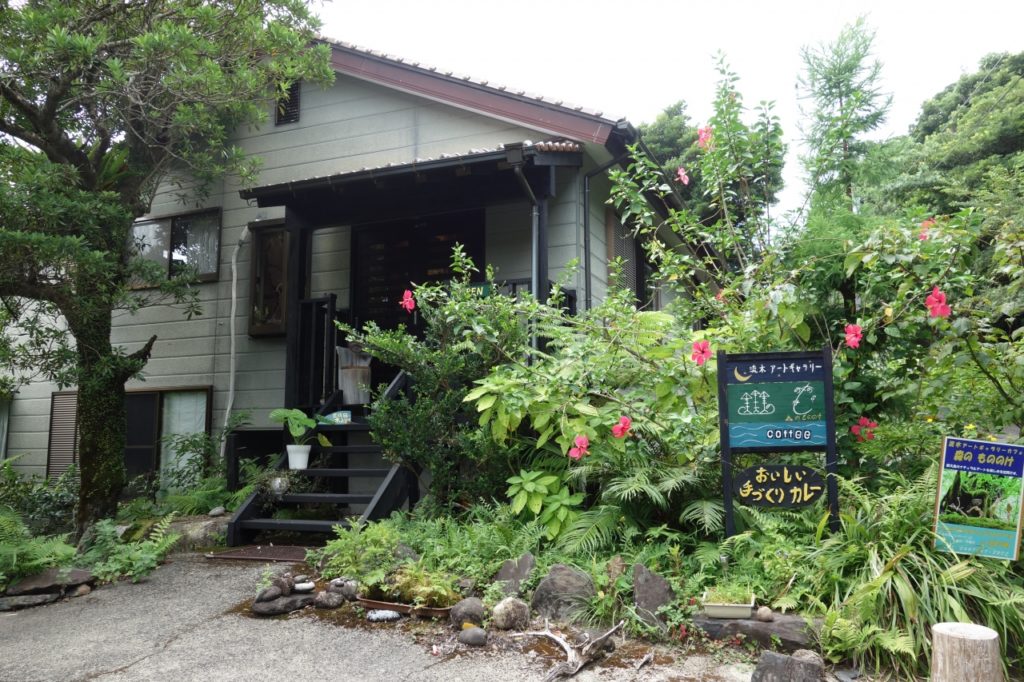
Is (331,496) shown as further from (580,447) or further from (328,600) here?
(580,447)

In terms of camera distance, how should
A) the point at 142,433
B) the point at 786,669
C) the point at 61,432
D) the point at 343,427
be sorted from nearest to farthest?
the point at 786,669, the point at 343,427, the point at 142,433, the point at 61,432

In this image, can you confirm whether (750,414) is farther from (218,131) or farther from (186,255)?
(186,255)

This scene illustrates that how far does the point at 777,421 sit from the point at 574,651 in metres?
1.76

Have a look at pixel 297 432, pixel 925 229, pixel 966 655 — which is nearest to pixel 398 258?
pixel 297 432

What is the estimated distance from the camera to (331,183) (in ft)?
24.4

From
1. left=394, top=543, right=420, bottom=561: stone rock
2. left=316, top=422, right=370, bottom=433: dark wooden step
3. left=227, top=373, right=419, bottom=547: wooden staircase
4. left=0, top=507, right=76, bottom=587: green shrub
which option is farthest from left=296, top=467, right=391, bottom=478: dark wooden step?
left=0, top=507, right=76, bottom=587: green shrub

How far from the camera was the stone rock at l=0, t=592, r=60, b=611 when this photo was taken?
4.76 m

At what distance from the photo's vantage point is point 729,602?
11.6 ft

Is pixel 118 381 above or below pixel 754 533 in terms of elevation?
above

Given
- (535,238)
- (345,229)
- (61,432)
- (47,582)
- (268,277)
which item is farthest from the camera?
(61,432)

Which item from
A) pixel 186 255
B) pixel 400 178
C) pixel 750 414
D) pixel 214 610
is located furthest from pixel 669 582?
pixel 186 255

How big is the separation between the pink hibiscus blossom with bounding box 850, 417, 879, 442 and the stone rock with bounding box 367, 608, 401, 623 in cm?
304

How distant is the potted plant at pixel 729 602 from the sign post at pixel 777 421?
0.45 meters

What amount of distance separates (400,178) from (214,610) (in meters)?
4.50
